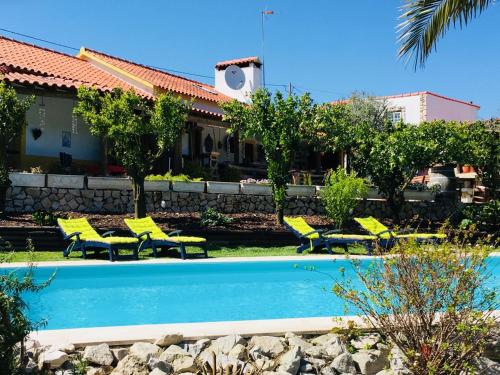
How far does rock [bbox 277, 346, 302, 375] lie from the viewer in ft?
14.8

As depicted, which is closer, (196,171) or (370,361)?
(370,361)

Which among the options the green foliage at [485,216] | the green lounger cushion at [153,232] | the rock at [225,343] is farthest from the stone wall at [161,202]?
the rock at [225,343]

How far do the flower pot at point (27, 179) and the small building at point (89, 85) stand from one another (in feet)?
6.26

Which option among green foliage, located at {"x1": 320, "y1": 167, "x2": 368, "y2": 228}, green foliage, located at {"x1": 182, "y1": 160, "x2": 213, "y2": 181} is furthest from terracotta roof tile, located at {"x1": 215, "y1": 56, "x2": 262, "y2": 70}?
green foliage, located at {"x1": 320, "y1": 167, "x2": 368, "y2": 228}

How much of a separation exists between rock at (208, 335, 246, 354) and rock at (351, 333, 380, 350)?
101 centimetres

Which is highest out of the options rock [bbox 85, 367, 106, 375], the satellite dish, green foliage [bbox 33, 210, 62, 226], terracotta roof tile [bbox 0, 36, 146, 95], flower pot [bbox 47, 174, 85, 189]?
the satellite dish

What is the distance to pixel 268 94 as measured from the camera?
55.2ft

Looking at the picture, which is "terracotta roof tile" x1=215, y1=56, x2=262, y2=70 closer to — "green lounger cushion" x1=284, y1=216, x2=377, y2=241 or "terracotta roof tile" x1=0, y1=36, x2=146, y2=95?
"terracotta roof tile" x1=0, y1=36, x2=146, y2=95

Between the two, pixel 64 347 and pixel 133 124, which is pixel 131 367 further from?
pixel 133 124

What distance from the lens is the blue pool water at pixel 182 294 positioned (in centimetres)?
745

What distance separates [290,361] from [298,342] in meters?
0.33

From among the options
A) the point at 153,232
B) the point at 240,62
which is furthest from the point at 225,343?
the point at 240,62

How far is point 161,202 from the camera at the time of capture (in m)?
16.7

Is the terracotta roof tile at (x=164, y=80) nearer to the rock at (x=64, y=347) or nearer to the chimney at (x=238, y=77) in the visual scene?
the chimney at (x=238, y=77)
